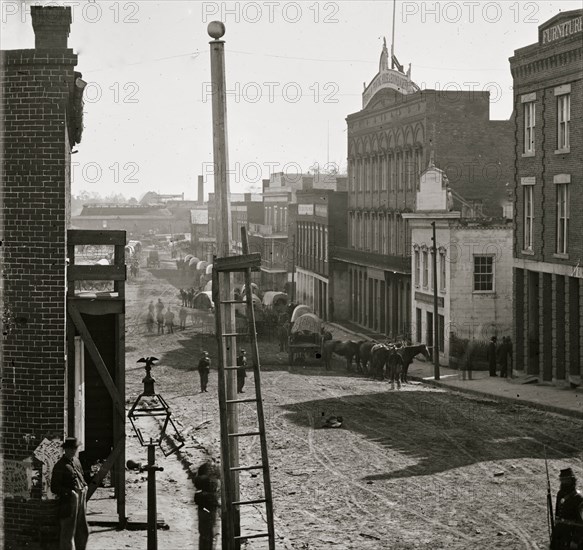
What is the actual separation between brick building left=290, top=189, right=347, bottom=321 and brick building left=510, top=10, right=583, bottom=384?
89.8 feet

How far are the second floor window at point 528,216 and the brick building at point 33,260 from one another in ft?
83.6

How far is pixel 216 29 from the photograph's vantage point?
14.3 metres

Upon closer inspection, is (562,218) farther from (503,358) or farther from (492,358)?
(492,358)

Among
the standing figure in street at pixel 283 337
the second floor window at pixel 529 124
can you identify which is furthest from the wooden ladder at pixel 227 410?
the standing figure in street at pixel 283 337

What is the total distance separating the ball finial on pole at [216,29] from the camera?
46.7 feet

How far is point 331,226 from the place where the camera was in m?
66.2

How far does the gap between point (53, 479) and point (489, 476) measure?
949 cm

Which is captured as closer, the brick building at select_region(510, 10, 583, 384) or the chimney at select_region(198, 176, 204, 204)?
the brick building at select_region(510, 10, 583, 384)

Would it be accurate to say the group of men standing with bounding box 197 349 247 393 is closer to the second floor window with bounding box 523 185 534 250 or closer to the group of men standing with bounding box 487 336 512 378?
the group of men standing with bounding box 487 336 512 378

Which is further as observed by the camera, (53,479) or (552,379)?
(552,379)

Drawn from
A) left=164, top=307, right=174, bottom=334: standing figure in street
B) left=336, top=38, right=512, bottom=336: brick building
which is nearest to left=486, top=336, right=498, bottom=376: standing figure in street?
left=336, top=38, right=512, bottom=336: brick building

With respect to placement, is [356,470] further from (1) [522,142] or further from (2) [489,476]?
(1) [522,142]

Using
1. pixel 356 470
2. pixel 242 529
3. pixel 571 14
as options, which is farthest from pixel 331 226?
pixel 242 529

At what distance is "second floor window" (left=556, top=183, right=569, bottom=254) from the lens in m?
34.2
